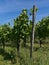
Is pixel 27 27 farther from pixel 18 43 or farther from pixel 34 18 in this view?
pixel 34 18

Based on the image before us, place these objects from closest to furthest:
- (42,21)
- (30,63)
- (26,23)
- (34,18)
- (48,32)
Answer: (30,63)
(34,18)
(26,23)
(48,32)
(42,21)

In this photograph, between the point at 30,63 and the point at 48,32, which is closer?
the point at 30,63

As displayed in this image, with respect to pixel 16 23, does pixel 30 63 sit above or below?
below

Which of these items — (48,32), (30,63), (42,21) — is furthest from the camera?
(42,21)

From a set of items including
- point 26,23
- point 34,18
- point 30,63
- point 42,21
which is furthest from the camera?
point 42,21

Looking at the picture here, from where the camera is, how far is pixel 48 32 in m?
45.8

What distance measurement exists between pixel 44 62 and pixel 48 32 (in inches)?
1378

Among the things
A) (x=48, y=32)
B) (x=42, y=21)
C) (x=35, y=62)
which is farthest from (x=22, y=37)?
(x=35, y=62)

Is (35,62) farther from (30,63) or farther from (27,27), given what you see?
(27,27)

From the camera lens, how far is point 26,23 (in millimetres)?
36688

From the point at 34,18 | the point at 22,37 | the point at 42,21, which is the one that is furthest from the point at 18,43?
the point at 34,18

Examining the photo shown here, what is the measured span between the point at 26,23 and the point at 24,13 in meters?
1.59

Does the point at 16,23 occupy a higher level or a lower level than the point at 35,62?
higher

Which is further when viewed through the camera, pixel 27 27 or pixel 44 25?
pixel 44 25
